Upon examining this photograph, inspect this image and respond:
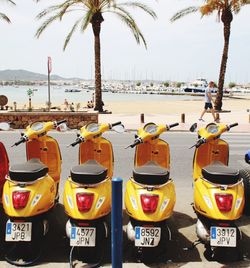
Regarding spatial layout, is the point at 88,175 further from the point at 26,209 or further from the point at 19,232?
the point at 19,232

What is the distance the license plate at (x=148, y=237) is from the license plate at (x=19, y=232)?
1.14 meters

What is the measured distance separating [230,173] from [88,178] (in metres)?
1.53

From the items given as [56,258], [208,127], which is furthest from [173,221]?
[56,258]

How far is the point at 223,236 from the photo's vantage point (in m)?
4.07

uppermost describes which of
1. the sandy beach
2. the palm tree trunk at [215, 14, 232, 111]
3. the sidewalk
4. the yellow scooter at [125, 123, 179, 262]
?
the palm tree trunk at [215, 14, 232, 111]

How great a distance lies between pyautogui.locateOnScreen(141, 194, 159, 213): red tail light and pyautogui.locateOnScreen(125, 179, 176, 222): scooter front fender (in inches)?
1.2

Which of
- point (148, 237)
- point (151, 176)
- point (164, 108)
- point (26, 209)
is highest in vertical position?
point (151, 176)

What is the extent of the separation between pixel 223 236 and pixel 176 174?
15.1ft

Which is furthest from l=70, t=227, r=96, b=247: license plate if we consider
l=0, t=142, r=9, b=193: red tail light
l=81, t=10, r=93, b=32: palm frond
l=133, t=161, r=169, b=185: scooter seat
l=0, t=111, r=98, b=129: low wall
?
l=81, t=10, r=93, b=32: palm frond

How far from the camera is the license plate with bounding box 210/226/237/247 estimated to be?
13.3ft

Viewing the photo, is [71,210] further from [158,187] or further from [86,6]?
[86,6]

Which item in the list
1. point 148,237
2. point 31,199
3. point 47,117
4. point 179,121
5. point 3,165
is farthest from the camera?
point 179,121

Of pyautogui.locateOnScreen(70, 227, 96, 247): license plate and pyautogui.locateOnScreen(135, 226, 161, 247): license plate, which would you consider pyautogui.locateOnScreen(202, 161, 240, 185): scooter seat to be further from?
pyautogui.locateOnScreen(70, 227, 96, 247): license plate

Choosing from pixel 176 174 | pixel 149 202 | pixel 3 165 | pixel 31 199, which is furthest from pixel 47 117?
pixel 149 202
